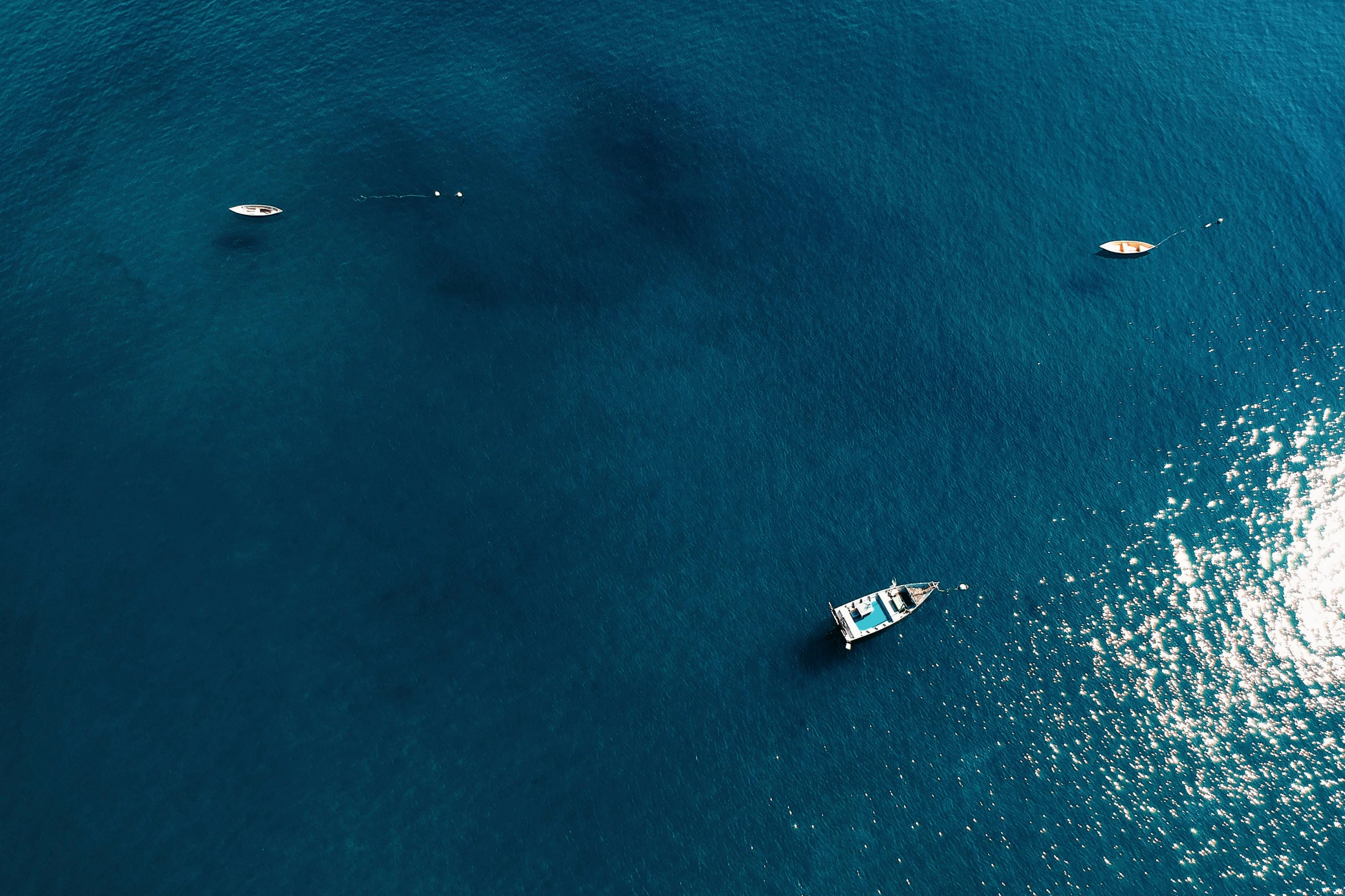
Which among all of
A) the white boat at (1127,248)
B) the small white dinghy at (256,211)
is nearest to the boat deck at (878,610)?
the white boat at (1127,248)

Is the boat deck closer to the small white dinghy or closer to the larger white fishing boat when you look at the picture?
the larger white fishing boat

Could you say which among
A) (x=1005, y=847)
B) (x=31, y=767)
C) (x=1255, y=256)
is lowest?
(x=31, y=767)

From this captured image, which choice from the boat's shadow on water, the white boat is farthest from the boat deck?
the white boat

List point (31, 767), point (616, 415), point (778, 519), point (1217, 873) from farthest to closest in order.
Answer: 1. point (616, 415)
2. point (778, 519)
3. point (31, 767)
4. point (1217, 873)

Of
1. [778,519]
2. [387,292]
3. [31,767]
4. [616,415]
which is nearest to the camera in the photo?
[31,767]

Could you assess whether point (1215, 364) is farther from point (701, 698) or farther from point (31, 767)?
point (31, 767)

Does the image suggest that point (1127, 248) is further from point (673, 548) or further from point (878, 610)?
point (673, 548)

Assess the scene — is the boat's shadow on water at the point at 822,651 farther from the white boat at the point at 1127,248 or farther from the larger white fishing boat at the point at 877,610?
the white boat at the point at 1127,248

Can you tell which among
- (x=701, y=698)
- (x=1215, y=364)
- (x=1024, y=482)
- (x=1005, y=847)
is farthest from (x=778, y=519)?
(x=1215, y=364)
